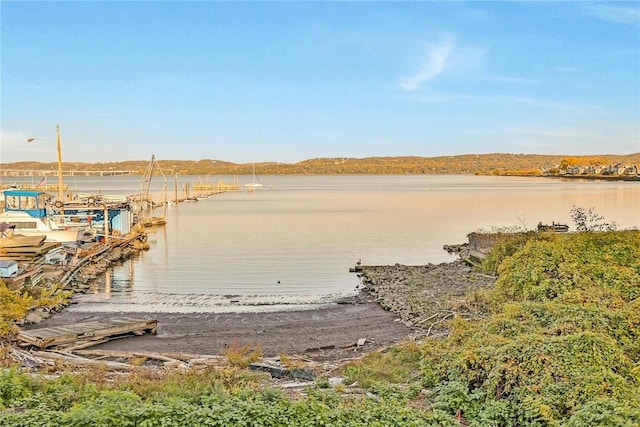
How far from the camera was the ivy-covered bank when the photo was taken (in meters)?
7.07

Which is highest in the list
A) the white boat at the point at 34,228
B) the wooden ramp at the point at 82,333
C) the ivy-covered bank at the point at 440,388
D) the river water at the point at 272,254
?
the white boat at the point at 34,228

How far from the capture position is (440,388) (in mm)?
8531

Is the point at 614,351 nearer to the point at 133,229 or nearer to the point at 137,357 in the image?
the point at 137,357

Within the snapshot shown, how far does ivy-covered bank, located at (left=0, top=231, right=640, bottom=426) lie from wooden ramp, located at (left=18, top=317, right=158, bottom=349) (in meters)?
4.05

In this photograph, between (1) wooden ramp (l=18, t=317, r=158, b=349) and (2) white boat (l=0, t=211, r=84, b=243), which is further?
(2) white boat (l=0, t=211, r=84, b=243)

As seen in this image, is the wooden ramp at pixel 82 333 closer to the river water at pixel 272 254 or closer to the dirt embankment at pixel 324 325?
the dirt embankment at pixel 324 325

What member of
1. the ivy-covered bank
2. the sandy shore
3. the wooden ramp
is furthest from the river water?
the ivy-covered bank

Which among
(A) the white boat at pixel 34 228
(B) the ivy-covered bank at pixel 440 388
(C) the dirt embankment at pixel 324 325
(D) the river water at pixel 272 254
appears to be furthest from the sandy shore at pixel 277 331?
(A) the white boat at pixel 34 228

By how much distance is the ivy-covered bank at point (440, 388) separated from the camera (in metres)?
7.07

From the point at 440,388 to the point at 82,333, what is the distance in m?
9.29

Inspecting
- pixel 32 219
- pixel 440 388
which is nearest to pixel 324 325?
pixel 440 388

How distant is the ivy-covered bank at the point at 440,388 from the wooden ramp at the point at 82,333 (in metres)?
4.05

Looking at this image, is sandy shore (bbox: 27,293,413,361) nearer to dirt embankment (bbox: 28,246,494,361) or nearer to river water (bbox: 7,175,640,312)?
dirt embankment (bbox: 28,246,494,361)

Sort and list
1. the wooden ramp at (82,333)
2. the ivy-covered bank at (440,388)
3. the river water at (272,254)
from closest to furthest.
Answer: the ivy-covered bank at (440,388), the wooden ramp at (82,333), the river water at (272,254)
